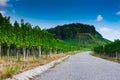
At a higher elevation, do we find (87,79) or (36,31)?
(36,31)

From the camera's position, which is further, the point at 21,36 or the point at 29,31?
the point at 29,31

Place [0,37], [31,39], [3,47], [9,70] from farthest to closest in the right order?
[3,47] < [31,39] < [0,37] < [9,70]

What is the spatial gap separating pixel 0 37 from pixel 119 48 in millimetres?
44825

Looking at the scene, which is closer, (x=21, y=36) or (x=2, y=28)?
(x=2, y=28)

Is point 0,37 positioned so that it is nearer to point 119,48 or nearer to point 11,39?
point 11,39

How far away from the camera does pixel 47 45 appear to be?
82750 mm

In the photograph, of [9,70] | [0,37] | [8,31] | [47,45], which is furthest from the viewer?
[47,45]

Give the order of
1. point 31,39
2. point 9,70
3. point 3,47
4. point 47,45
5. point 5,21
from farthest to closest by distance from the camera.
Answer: point 47,45 < point 3,47 < point 31,39 < point 5,21 < point 9,70

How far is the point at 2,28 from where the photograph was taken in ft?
175

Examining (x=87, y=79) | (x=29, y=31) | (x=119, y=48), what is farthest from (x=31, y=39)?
(x=87, y=79)

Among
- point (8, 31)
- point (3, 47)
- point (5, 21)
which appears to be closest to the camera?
point (8, 31)

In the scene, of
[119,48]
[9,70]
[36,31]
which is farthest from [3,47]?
[9,70]

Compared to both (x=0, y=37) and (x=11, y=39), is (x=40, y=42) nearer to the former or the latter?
(x=11, y=39)

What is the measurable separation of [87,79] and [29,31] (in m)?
47.1
